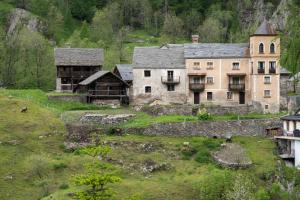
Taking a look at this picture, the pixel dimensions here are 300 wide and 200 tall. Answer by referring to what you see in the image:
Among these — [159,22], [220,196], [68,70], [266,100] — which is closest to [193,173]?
[220,196]

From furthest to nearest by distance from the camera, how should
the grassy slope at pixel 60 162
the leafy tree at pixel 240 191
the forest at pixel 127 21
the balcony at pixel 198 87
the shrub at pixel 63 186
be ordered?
the forest at pixel 127 21
the balcony at pixel 198 87
the shrub at pixel 63 186
the grassy slope at pixel 60 162
the leafy tree at pixel 240 191

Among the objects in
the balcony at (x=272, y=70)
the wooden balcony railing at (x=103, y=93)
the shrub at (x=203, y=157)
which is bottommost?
the shrub at (x=203, y=157)

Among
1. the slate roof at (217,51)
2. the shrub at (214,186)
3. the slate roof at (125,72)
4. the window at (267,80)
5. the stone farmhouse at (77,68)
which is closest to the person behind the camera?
the shrub at (214,186)

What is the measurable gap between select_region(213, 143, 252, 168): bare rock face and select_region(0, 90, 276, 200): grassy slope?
0.75 m

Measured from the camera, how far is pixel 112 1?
163250 millimetres

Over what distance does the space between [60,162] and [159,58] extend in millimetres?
25391

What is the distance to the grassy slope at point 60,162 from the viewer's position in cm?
5038

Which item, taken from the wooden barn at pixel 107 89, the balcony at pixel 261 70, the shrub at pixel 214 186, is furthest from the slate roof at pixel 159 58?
the shrub at pixel 214 186

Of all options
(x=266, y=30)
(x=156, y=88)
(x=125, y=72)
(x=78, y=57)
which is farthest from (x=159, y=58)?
(x=78, y=57)

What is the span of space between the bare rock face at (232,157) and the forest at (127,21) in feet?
144

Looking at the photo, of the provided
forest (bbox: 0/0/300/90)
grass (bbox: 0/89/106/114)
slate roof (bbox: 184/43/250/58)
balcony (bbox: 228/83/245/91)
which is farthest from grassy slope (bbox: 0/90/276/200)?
forest (bbox: 0/0/300/90)

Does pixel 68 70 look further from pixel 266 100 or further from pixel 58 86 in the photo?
pixel 266 100

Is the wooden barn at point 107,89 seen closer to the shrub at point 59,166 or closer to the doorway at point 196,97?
the doorway at point 196,97

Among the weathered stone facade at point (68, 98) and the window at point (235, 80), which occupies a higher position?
the window at point (235, 80)
